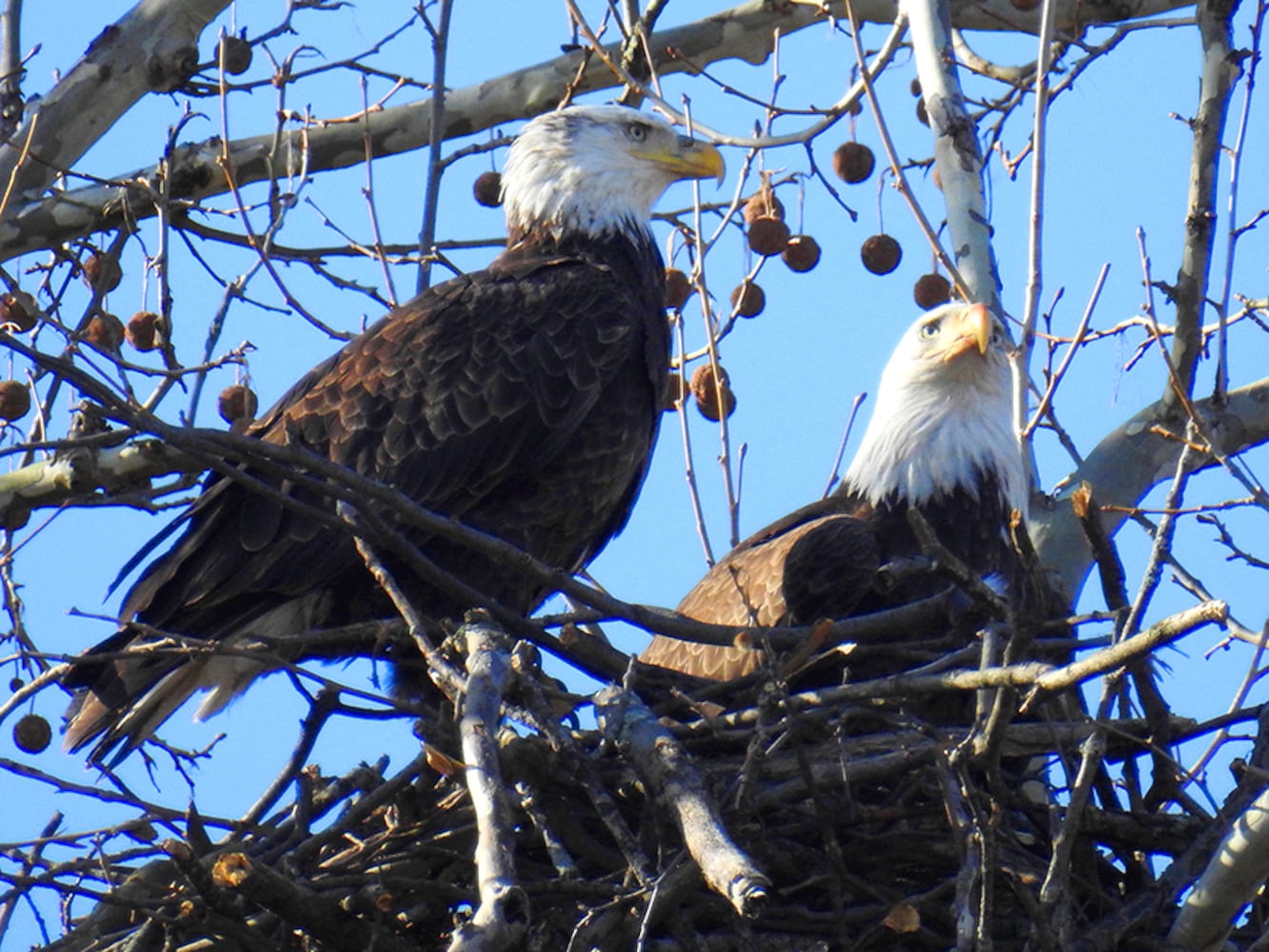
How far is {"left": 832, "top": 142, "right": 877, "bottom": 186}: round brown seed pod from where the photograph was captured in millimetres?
6332

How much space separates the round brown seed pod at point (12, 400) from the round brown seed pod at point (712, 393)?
6.54 ft

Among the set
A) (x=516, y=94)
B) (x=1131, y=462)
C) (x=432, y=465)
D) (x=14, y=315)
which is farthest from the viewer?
(x=516, y=94)

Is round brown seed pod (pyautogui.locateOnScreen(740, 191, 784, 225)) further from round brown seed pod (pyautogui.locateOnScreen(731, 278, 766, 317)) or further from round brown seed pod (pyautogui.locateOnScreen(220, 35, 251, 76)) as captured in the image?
round brown seed pod (pyautogui.locateOnScreen(220, 35, 251, 76))

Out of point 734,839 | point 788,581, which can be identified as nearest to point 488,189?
point 788,581

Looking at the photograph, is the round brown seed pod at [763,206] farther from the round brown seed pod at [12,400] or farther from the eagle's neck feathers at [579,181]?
the round brown seed pod at [12,400]

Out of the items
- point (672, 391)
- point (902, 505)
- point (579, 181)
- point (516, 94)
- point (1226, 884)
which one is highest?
point (516, 94)

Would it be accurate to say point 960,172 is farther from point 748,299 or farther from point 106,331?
point 106,331

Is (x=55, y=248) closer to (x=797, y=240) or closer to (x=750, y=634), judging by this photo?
(x=797, y=240)

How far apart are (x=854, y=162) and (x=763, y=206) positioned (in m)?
0.34

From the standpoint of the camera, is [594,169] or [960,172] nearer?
[960,172]

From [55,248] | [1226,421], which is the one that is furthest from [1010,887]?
[55,248]

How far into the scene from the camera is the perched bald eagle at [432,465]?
17.8 ft

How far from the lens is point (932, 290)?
6348 millimetres

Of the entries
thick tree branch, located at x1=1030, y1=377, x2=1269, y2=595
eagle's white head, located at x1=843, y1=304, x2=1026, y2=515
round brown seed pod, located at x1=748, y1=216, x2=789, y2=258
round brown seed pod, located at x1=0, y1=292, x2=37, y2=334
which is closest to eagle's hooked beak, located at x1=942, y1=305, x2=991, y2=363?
eagle's white head, located at x1=843, y1=304, x2=1026, y2=515
